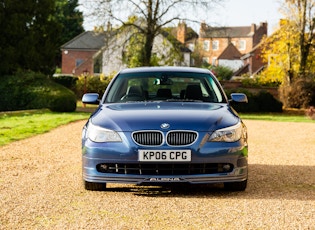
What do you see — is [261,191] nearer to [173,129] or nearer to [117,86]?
[173,129]

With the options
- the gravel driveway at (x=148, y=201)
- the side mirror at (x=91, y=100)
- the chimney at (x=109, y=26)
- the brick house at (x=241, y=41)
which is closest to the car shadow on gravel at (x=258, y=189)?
the gravel driveway at (x=148, y=201)

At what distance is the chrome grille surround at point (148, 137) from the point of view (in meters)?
7.64

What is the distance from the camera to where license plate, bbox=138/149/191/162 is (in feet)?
24.8

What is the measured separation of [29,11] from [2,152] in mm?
23644

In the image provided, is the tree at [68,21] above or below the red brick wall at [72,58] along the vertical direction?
above

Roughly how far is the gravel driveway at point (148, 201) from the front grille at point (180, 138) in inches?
25.0

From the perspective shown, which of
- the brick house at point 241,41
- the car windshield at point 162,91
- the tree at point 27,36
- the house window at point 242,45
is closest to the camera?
the car windshield at point 162,91

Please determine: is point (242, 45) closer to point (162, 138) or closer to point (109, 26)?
point (109, 26)

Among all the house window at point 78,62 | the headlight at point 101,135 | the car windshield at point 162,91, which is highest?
the car windshield at point 162,91

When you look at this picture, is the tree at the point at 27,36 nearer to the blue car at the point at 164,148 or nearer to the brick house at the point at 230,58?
the blue car at the point at 164,148

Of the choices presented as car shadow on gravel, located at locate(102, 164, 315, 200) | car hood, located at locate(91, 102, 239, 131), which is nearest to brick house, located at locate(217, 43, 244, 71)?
car shadow on gravel, located at locate(102, 164, 315, 200)

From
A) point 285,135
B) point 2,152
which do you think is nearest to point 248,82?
point 285,135

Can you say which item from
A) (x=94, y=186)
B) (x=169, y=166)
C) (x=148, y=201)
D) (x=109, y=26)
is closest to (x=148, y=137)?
(x=169, y=166)

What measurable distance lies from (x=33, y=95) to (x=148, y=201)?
24.8m
